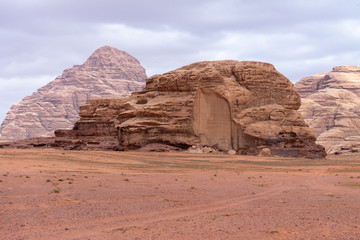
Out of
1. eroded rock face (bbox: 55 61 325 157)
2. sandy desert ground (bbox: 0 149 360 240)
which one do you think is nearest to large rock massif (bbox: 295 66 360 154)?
eroded rock face (bbox: 55 61 325 157)

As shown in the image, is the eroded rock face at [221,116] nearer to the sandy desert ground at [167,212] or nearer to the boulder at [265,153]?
the boulder at [265,153]

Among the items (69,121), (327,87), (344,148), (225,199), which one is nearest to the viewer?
(225,199)

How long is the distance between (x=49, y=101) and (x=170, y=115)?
15258cm

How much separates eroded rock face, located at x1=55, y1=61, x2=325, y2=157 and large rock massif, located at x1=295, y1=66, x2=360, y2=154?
1519 inches

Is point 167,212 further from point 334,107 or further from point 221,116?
point 334,107

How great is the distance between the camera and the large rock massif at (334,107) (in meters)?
97.9

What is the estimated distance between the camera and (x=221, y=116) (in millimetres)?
49688

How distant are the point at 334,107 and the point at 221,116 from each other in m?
76.6

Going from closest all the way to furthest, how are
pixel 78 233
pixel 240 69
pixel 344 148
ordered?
pixel 78 233, pixel 240 69, pixel 344 148

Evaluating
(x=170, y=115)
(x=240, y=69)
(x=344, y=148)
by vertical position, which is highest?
(x=240, y=69)

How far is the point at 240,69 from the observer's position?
52406 mm

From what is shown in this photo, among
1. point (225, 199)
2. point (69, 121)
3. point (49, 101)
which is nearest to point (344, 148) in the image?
point (225, 199)

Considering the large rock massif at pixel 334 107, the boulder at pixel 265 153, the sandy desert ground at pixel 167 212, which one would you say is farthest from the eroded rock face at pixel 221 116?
the large rock massif at pixel 334 107

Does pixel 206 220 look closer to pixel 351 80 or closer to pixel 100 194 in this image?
pixel 100 194
